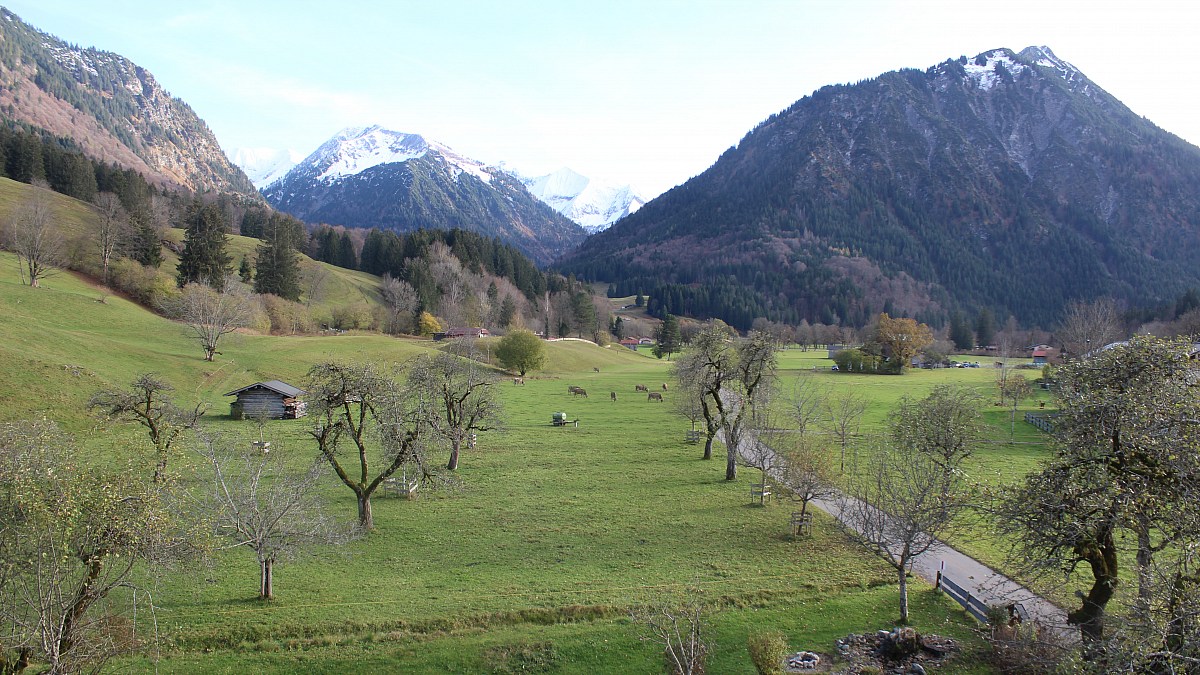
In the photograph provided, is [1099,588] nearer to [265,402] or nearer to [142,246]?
[265,402]

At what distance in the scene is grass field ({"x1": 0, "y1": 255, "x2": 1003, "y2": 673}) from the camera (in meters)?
16.5

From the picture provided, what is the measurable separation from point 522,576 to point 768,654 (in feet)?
33.3

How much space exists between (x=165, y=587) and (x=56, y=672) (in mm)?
10518

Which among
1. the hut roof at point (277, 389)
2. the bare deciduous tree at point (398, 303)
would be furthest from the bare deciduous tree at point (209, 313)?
the bare deciduous tree at point (398, 303)

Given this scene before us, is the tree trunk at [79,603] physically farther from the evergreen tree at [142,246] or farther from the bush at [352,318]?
the evergreen tree at [142,246]

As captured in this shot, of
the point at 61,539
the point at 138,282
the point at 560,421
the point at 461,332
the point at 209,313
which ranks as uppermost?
the point at 138,282

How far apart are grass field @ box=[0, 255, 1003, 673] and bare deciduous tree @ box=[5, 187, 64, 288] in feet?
117

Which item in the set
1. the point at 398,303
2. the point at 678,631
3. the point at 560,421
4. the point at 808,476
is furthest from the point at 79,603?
the point at 398,303

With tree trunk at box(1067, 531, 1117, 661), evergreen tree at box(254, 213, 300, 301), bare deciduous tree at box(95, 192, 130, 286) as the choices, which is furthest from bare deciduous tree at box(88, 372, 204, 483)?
evergreen tree at box(254, 213, 300, 301)

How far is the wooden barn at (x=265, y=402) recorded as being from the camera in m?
51.3

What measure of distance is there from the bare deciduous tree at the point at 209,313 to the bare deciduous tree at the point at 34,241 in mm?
13935

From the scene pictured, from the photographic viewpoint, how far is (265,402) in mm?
52219

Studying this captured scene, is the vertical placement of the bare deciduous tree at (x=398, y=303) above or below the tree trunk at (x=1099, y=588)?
above

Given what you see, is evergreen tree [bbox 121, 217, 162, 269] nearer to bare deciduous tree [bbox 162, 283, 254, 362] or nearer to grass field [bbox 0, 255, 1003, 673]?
bare deciduous tree [bbox 162, 283, 254, 362]
